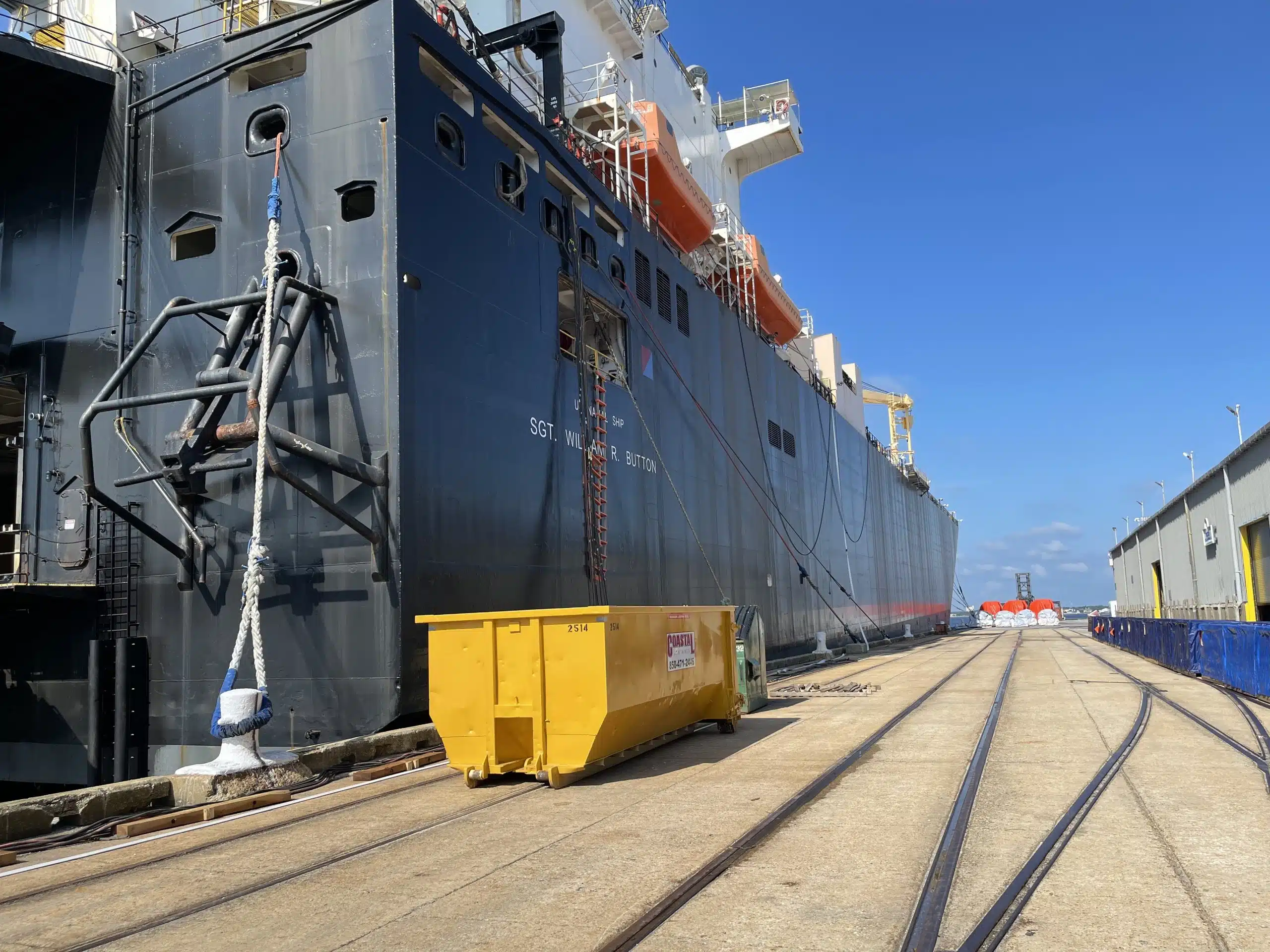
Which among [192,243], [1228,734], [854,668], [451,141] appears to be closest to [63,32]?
[192,243]

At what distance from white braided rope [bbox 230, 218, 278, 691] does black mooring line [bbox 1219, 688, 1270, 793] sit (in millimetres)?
8453

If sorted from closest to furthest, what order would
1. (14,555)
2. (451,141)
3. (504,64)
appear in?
(14,555) < (451,141) < (504,64)

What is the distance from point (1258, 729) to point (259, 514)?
1087 centimetres

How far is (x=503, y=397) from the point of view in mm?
12391

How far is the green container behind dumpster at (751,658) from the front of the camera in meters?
12.4

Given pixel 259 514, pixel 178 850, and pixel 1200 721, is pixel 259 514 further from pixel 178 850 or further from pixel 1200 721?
pixel 1200 721

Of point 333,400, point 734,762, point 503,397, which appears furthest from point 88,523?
point 734,762

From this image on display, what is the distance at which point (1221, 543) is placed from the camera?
1126 inches

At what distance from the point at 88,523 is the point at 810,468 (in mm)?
22138

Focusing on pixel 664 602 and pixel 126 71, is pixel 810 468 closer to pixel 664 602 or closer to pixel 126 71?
pixel 664 602

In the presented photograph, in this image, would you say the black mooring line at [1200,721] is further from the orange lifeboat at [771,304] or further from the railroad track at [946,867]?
the orange lifeboat at [771,304]

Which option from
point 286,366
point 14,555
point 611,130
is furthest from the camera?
point 611,130

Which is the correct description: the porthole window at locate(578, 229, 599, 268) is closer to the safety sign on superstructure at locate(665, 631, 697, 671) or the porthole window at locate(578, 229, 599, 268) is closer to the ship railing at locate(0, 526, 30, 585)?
the safety sign on superstructure at locate(665, 631, 697, 671)

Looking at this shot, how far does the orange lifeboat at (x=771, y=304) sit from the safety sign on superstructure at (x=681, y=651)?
17.9 metres
